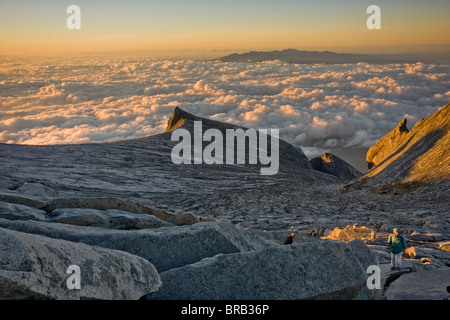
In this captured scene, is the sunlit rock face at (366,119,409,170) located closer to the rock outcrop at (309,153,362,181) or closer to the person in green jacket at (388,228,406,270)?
the rock outcrop at (309,153,362,181)

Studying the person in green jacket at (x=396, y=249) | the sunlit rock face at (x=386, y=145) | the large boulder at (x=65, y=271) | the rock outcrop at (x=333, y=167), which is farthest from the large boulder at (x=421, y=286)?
the rock outcrop at (x=333, y=167)

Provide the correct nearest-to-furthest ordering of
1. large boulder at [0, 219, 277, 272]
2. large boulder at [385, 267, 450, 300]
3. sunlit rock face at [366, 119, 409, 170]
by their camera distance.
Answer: large boulder at [0, 219, 277, 272] → large boulder at [385, 267, 450, 300] → sunlit rock face at [366, 119, 409, 170]

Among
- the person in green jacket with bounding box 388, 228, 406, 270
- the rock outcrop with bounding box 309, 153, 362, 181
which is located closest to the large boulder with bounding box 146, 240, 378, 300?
the person in green jacket with bounding box 388, 228, 406, 270

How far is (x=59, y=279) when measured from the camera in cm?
602

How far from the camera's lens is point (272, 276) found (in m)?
7.61

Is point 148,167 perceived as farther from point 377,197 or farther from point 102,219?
point 102,219

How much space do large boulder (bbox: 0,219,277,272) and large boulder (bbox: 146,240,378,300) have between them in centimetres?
92

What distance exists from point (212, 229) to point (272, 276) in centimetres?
239

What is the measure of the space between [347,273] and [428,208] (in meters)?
17.8

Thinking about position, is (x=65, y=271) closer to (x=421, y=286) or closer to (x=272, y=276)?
(x=272, y=276)

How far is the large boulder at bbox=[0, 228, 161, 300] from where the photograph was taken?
562cm

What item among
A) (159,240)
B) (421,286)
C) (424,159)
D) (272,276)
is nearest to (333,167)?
(424,159)

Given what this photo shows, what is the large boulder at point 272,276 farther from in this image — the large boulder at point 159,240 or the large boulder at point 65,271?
the large boulder at point 159,240
